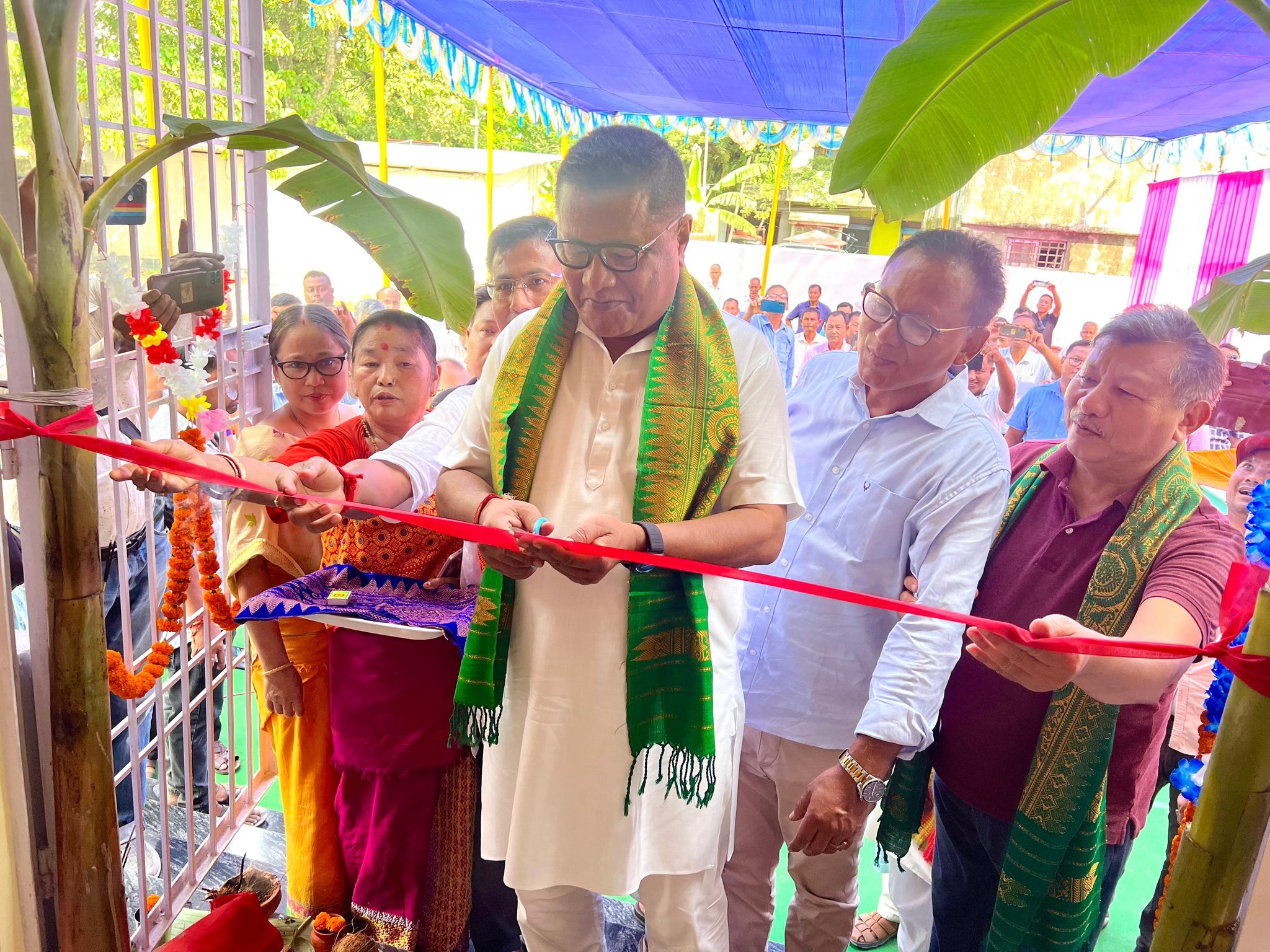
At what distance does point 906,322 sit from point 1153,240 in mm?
8680

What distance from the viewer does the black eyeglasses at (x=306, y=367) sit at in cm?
230

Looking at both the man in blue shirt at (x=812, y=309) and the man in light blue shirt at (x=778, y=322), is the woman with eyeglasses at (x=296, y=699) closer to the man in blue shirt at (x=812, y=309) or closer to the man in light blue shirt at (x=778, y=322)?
the man in light blue shirt at (x=778, y=322)

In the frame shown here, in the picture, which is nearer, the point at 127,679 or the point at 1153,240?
the point at 127,679

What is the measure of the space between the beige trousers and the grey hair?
3.32 feet

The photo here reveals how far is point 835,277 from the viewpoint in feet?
21.2

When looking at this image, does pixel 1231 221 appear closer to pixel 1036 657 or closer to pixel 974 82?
pixel 974 82

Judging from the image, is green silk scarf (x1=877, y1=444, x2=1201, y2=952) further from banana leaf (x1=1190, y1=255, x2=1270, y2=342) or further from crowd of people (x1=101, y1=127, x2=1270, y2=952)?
banana leaf (x1=1190, y1=255, x2=1270, y2=342)

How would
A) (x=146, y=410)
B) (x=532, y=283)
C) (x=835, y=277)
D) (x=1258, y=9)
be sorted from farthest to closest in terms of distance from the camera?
(x=835, y=277), (x=532, y=283), (x=146, y=410), (x=1258, y=9)

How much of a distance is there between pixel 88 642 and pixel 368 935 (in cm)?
104

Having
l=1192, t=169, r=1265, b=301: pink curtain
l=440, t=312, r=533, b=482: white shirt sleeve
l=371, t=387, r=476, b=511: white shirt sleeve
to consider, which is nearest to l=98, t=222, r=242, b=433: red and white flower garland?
l=371, t=387, r=476, b=511: white shirt sleeve

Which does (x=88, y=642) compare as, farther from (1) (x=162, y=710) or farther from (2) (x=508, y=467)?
(2) (x=508, y=467)

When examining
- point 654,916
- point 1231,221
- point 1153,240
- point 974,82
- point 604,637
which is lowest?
point 654,916

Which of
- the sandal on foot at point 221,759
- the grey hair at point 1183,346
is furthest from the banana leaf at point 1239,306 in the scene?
the sandal on foot at point 221,759

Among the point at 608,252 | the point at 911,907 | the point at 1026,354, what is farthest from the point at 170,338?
the point at 1026,354
